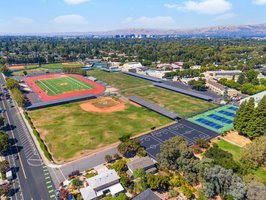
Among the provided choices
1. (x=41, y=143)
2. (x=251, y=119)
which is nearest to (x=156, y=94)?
(x=251, y=119)

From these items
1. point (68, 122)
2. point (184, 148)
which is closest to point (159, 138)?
point (184, 148)

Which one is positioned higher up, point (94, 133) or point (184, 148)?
point (184, 148)

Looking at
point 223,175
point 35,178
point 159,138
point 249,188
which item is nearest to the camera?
point 249,188

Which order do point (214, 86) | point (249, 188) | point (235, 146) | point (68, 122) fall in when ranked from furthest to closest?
1. point (214, 86)
2. point (68, 122)
3. point (235, 146)
4. point (249, 188)

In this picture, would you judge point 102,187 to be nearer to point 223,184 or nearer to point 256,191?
point 223,184

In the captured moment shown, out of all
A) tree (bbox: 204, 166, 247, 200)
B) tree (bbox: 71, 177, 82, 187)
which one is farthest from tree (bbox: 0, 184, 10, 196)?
tree (bbox: 204, 166, 247, 200)

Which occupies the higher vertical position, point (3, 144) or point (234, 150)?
point (3, 144)

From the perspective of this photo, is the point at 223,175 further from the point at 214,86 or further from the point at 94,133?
the point at 214,86
